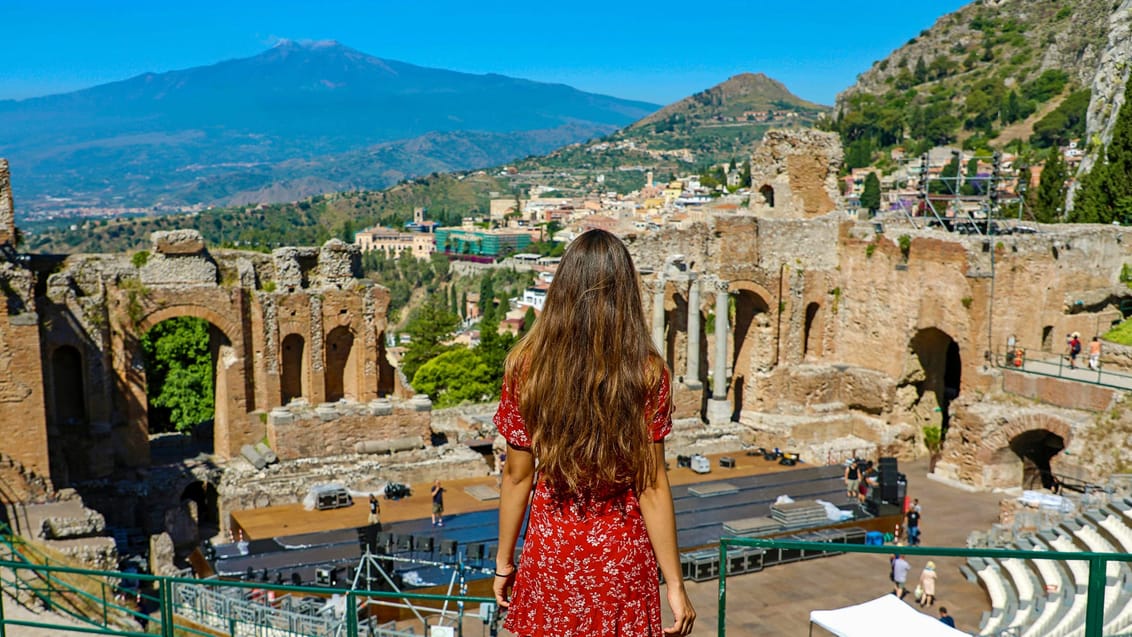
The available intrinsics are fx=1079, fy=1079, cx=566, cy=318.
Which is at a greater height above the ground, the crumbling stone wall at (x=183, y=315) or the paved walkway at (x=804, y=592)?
the crumbling stone wall at (x=183, y=315)

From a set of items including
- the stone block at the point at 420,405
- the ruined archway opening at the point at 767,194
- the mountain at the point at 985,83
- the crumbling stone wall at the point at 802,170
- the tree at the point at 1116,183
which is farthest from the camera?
the mountain at the point at 985,83

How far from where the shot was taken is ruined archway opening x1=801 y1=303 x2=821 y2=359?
100.0ft

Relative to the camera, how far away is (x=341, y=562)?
1789 cm

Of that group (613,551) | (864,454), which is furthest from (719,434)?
(613,551)

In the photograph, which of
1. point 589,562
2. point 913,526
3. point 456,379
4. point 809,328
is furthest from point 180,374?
point 589,562

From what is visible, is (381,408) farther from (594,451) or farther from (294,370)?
(594,451)

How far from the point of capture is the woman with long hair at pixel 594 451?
440 centimetres

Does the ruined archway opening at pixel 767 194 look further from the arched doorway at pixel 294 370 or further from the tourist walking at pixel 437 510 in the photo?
the tourist walking at pixel 437 510

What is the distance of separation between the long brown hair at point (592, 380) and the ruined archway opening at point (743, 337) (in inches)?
1017

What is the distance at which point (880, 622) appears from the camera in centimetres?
910

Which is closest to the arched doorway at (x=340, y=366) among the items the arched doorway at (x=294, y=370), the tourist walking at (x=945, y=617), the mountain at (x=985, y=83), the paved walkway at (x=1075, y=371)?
the arched doorway at (x=294, y=370)

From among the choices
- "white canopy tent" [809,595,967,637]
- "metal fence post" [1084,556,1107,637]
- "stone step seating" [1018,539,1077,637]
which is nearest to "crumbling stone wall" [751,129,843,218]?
"stone step seating" [1018,539,1077,637]

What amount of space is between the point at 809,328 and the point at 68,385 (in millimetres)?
19176

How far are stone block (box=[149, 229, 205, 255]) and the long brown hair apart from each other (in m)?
20.9
